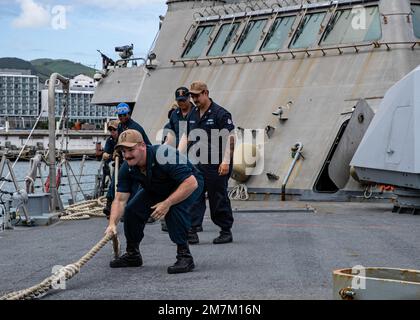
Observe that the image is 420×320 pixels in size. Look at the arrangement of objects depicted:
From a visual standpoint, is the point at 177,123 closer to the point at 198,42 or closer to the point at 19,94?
the point at 198,42

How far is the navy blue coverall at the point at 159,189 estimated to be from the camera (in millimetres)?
6781

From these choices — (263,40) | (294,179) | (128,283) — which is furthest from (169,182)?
(263,40)

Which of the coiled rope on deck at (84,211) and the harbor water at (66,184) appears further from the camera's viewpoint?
the harbor water at (66,184)

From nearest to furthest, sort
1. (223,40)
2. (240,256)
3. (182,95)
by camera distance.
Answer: (240,256) < (182,95) < (223,40)

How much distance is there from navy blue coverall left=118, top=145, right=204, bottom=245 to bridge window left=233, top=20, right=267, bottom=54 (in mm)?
11437

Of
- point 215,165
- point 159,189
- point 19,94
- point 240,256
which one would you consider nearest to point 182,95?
point 215,165

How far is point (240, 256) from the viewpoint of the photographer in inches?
309

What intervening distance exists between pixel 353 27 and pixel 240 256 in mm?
9852

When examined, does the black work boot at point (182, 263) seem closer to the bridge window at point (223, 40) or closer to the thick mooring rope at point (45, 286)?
the thick mooring rope at point (45, 286)

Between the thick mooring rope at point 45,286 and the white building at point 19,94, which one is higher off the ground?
the white building at point 19,94

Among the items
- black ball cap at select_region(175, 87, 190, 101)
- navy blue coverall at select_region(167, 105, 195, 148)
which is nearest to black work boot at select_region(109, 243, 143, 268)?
navy blue coverall at select_region(167, 105, 195, 148)

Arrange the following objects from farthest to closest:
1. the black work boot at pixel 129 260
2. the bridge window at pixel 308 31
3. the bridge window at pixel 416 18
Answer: the bridge window at pixel 308 31, the bridge window at pixel 416 18, the black work boot at pixel 129 260

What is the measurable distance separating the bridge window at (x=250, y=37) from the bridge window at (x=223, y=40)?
11.9 inches

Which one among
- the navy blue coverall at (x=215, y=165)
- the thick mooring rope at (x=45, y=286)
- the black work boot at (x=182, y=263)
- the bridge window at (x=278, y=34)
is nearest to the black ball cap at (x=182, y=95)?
the navy blue coverall at (x=215, y=165)
